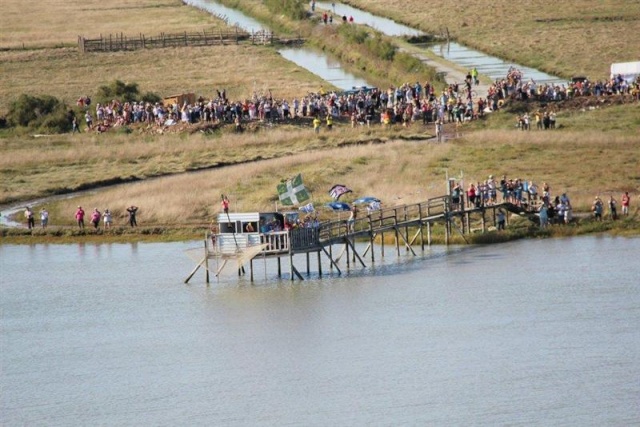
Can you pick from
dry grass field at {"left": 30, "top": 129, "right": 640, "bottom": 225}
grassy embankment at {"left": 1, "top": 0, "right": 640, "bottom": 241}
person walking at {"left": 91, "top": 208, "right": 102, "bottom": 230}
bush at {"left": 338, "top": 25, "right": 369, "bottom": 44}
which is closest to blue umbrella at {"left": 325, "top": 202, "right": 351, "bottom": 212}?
dry grass field at {"left": 30, "top": 129, "right": 640, "bottom": 225}

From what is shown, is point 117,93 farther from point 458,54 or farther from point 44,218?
point 44,218

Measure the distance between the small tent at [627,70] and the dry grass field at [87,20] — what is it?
5758 centimetres

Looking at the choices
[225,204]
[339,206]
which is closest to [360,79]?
[225,204]

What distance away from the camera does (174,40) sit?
469 ft

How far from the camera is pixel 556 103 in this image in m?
95.0

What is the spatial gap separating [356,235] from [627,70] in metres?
36.7

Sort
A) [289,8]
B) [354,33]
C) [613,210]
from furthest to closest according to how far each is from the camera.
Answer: [289,8], [354,33], [613,210]

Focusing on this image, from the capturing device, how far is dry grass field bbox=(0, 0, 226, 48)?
495 ft

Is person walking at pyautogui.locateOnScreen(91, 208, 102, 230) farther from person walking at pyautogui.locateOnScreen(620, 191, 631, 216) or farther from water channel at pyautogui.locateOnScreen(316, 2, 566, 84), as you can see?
water channel at pyautogui.locateOnScreen(316, 2, 566, 84)

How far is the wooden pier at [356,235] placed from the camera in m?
64.8

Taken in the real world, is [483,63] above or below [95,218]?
above

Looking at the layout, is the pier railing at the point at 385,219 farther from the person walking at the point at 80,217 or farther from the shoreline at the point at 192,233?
the person walking at the point at 80,217

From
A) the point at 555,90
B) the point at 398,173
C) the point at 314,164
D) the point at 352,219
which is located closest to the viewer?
the point at 352,219

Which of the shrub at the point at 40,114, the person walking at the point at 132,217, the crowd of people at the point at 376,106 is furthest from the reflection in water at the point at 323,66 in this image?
the person walking at the point at 132,217
